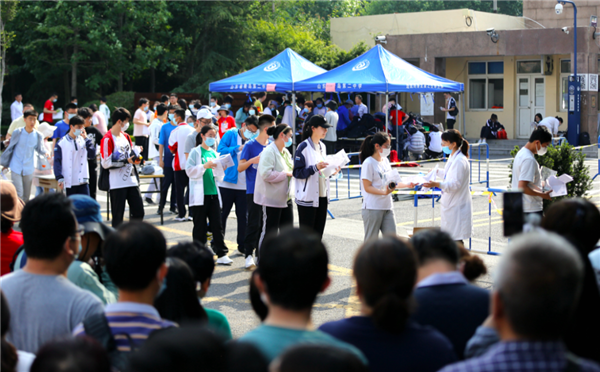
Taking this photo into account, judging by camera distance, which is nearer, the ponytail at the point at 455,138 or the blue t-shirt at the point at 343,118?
the ponytail at the point at 455,138

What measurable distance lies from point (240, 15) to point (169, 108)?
23.2 meters

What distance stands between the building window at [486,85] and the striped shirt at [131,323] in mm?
30816

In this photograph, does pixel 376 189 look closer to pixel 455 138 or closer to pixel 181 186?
pixel 455 138

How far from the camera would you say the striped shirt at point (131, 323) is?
258cm

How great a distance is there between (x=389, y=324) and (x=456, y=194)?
16.8ft

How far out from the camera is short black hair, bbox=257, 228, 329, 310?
7.88ft

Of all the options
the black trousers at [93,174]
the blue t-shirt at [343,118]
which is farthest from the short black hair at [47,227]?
the blue t-shirt at [343,118]

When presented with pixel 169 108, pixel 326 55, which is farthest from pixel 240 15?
pixel 169 108

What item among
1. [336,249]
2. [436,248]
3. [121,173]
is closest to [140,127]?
[121,173]

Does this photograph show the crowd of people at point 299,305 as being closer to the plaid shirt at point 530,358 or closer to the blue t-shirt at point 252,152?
the plaid shirt at point 530,358

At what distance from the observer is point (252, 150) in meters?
8.48

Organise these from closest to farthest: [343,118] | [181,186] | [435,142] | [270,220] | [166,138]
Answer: [270,220] → [181,186] → [166,138] → [435,142] → [343,118]

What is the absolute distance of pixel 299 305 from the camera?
240 cm

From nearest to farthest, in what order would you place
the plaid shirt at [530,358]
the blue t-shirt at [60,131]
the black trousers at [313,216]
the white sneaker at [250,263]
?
the plaid shirt at [530,358], the black trousers at [313,216], the white sneaker at [250,263], the blue t-shirt at [60,131]
